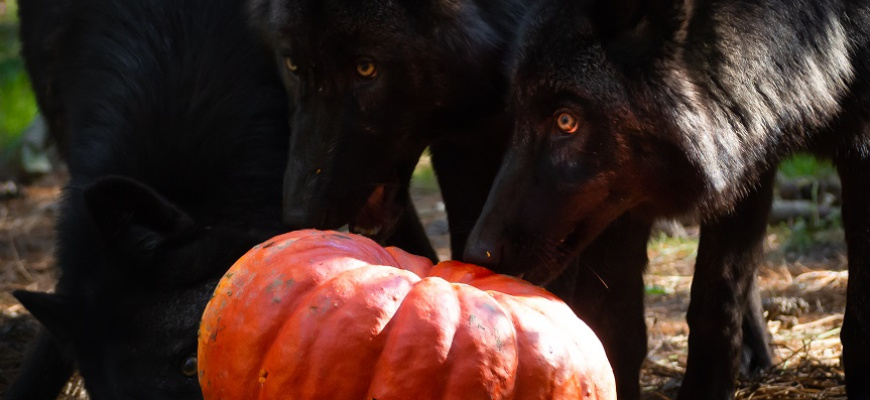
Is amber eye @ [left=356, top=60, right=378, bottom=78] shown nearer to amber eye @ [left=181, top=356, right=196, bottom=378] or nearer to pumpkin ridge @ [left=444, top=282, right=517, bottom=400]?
amber eye @ [left=181, top=356, right=196, bottom=378]

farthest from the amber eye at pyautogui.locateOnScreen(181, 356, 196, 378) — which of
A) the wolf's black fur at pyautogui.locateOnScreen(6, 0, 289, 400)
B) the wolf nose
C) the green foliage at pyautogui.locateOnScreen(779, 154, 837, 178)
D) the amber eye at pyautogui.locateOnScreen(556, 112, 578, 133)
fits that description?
the green foliage at pyautogui.locateOnScreen(779, 154, 837, 178)

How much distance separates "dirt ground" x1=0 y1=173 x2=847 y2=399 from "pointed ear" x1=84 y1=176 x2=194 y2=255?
155cm

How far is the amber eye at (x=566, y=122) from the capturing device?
3.55 m

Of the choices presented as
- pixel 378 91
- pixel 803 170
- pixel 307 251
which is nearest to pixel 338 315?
pixel 307 251

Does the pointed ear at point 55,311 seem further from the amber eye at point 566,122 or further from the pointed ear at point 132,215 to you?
the amber eye at point 566,122

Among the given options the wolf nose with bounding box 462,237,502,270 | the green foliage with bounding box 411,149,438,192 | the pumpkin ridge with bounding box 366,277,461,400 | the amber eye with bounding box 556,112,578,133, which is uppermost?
the amber eye with bounding box 556,112,578,133

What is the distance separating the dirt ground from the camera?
4762 mm

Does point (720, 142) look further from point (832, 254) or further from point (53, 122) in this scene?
point (832, 254)

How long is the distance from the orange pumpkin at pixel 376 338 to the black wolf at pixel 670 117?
23.5 inches

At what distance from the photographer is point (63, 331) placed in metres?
3.54

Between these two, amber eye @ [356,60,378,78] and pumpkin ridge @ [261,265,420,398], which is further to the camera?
amber eye @ [356,60,378,78]

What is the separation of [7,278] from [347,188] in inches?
142

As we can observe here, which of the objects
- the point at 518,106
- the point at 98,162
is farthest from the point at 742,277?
the point at 98,162

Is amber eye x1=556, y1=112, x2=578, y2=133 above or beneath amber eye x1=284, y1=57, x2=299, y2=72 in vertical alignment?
above
